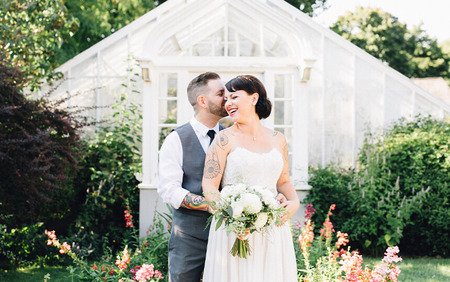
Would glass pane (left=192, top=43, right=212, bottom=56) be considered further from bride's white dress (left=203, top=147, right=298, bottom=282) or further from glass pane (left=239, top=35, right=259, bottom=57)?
bride's white dress (left=203, top=147, right=298, bottom=282)

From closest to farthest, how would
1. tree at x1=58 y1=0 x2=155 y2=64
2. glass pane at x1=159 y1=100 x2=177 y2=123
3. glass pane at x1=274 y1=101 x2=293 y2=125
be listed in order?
1. glass pane at x1=159 y1=100 x2=177 y2=123
2. glass pane at x1=274 y1=101 x2=293 y2=125
3. tree at x1=58 y1=0 x2=155 y2=64

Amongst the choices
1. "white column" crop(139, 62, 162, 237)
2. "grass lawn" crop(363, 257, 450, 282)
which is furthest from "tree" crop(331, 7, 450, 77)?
"white column" crop(139, 62, 162, 237)

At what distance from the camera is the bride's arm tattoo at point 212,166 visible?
8.77 ft

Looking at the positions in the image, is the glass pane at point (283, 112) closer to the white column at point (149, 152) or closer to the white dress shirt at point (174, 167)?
the white column at point (149, 152)

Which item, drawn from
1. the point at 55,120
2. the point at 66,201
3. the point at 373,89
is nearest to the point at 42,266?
the point at 66,201

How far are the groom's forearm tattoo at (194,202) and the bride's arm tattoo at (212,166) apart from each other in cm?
15

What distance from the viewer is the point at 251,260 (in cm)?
261

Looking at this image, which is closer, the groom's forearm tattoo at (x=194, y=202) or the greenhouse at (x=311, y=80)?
the groom's forearm tattoo at (x=194, y=202)

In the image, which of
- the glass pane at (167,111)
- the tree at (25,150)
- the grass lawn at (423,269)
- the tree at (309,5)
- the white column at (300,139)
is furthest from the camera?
the tree at (309,5)

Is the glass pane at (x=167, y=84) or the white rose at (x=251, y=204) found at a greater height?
the glass pane at (x=167, y=84)

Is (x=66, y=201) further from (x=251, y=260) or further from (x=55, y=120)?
(x=251, y=260)

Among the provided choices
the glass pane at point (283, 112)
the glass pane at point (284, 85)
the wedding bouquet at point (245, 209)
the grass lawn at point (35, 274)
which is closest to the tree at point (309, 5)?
the glass pane at point (284, 85)

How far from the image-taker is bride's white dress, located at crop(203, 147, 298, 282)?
260 centimetres

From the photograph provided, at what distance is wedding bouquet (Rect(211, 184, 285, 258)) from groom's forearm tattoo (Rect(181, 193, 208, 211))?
21 cm
